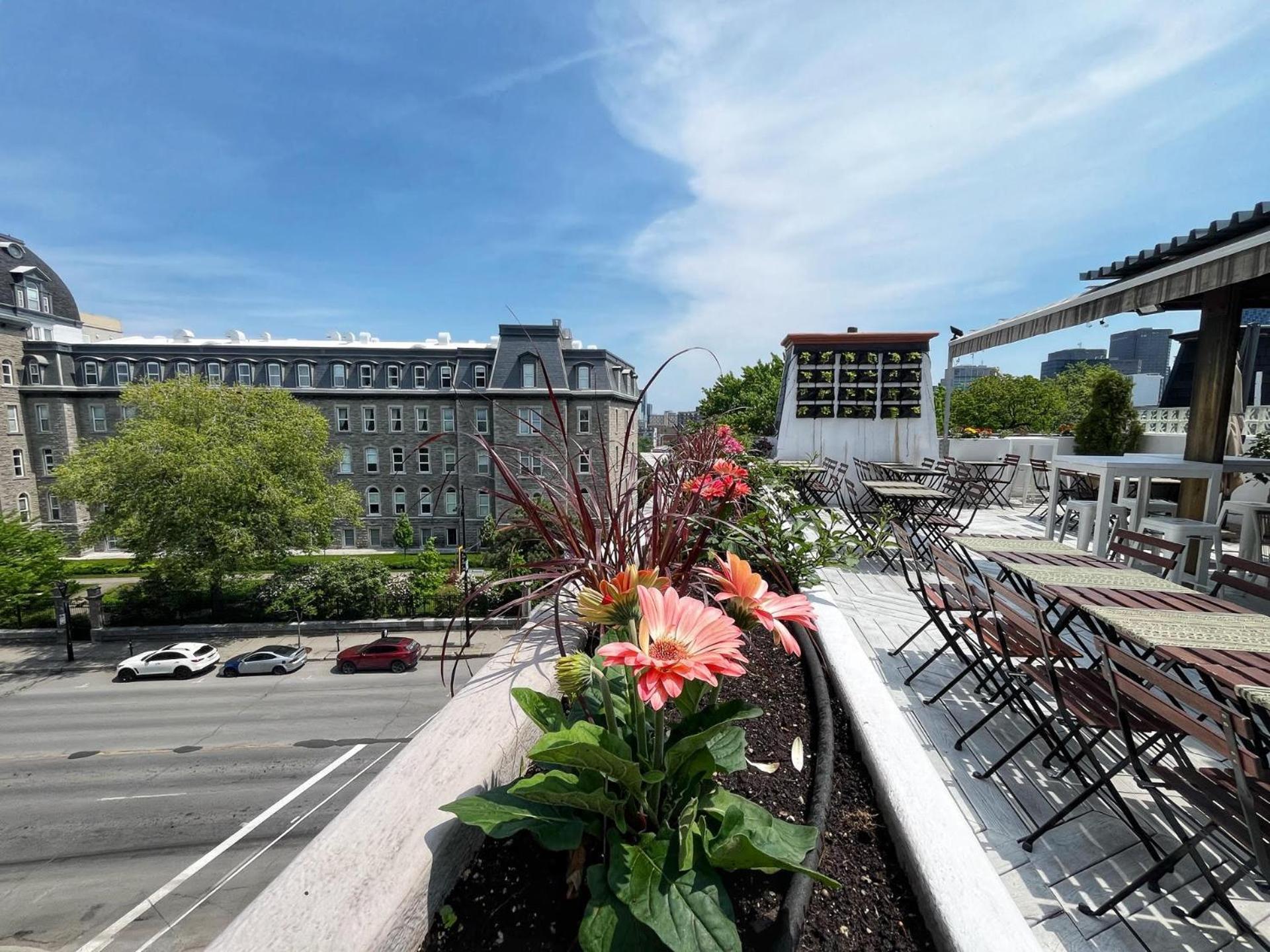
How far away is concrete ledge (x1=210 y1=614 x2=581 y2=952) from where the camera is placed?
35.4 inches

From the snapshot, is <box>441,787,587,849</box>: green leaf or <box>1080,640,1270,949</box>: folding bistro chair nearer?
<box>441,787,587,849</box>: green leaf

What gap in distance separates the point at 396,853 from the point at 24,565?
86.6ft

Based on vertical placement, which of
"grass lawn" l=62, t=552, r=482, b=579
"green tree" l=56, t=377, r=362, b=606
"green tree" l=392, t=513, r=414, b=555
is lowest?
"grass lawn" l=62, t=552, r=482, b=579

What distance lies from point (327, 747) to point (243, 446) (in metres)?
11.3

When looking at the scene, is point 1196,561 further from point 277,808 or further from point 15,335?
point 15,335

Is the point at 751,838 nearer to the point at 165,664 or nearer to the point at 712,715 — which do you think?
the point at 712,715

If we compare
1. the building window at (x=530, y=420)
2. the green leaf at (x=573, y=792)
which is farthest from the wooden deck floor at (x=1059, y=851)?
the building window at (x=530, y=420)

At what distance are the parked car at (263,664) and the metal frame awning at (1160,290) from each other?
1834 cm

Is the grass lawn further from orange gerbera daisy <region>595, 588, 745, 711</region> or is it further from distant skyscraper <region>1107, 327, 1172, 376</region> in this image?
distant skyscraper <region>1107, 327, 1172, 376</region>

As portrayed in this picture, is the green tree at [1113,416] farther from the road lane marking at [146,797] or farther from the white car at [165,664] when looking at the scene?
the white car at [165,664]

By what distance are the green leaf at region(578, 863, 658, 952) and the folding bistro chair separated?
128 cm

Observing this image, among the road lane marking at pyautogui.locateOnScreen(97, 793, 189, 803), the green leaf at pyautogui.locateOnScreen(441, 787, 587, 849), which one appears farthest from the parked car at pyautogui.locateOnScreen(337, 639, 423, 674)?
the green leaf at pyautogui.locateOnScreen(441, 787, 587, 849)

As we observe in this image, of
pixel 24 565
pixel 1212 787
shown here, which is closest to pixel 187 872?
pixel 1212 787

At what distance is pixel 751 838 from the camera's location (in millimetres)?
1038
